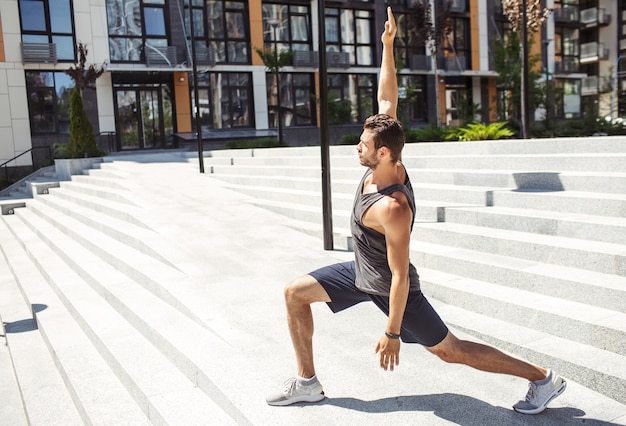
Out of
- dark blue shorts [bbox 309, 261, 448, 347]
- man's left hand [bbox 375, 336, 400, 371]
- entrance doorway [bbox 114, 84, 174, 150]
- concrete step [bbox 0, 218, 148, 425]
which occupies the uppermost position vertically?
entrance doorway [bbox 114, 84, 174, 150]

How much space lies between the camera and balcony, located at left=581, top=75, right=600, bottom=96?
43562mm

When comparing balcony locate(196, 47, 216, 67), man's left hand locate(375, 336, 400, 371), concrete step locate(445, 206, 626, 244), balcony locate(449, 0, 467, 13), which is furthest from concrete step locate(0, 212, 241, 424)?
balcony locate(449, 0, 467, 13)

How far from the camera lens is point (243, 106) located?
29766 mm

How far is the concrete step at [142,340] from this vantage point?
155 inches

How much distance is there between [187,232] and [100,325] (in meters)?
2.80

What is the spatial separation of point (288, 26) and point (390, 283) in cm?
2970

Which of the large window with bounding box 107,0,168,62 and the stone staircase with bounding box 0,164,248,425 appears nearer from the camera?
the stone staircase with bounding box 0,164,248,425

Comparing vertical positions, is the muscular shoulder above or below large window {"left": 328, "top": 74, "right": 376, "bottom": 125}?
below

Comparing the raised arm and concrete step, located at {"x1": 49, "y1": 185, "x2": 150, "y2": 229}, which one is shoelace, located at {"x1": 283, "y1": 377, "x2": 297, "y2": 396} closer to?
the raised arm

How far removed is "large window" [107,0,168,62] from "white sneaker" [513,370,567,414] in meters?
26.1

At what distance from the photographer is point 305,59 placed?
1210 inches

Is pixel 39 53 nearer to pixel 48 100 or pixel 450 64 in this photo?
pixel 48 100

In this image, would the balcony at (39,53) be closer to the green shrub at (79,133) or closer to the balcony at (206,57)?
the balcony at (206,57)

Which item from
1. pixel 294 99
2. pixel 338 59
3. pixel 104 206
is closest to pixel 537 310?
pixel 104 206
